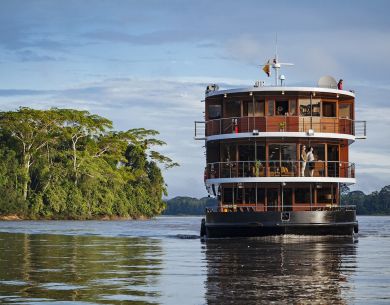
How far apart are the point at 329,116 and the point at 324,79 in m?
2.36

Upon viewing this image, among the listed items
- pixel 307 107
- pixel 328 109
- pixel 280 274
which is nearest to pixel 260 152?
pixel 307 107

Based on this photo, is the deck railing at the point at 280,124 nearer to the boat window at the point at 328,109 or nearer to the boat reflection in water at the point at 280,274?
the boat window at the point at 328,109

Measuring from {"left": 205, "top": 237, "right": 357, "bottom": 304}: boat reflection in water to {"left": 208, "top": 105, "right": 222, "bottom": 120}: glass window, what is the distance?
10705mm

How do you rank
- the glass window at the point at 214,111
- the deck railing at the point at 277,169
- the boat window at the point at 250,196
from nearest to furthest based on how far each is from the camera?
the deck railing at the point at 277,169 → the boat window at the point at 250,196 → the glass window at the point at 214,111

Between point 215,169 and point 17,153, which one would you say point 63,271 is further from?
point 17,153

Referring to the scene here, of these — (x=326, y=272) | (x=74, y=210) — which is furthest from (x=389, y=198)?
(x=326, y=272)

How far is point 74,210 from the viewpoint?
4259 inches

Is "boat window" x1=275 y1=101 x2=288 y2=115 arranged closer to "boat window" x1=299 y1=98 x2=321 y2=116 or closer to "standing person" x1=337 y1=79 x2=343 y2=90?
"boat window" x1=299 y1=98 x2=321 y2=116

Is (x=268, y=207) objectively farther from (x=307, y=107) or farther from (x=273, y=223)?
(x=307, y=107)

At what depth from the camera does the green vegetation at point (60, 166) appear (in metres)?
104

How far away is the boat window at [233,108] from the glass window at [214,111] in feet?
1.99

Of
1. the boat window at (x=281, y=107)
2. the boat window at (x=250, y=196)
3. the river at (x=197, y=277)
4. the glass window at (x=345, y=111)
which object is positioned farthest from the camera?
the glass window at (x=345, y=111)

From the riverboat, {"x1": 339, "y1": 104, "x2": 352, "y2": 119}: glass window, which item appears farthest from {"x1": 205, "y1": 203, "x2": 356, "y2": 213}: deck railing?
{"x1": 339, "y1": 104, "x2": 352, "y2": 119}: glass window

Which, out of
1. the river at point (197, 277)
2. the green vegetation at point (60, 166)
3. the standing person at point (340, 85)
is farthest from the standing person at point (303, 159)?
the green vegetation at point (60, 166)
